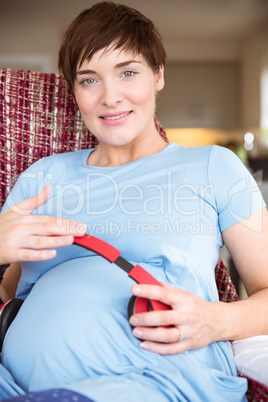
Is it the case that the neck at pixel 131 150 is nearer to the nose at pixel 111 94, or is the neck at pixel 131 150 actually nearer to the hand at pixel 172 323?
the nose at pixel 111 94

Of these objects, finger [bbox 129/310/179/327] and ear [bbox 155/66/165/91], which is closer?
finger [bbox 129/310/179/327]

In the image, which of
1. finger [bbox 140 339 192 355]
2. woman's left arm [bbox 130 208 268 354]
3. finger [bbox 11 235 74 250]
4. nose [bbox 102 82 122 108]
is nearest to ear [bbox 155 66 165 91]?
nose [bbox 102 82 122 108]

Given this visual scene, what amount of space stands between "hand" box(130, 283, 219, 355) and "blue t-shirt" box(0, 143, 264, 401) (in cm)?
3

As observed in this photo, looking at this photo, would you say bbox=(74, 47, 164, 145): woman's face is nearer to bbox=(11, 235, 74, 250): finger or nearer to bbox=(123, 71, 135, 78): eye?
bbox=(123, 71, 135, 78): eye

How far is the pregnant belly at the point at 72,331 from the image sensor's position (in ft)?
2.44

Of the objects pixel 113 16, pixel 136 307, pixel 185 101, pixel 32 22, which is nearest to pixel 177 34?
pixel 185 101

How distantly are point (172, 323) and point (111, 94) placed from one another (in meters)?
0.50

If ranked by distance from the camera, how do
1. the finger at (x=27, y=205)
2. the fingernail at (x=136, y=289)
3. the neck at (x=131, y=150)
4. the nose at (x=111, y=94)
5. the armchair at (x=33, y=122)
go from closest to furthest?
the fingernail at (x=136, y=289) → the finger at (x=27, y=205) → the nose at (x=111, y=94) → the neck at (x=131, y=150) → the armchair at (x=33, y=122)

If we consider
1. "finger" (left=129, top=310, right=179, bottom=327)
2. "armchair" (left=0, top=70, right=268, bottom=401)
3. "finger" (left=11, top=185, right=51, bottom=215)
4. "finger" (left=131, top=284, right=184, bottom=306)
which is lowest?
"finger" (left=129, top=310, right=179, bottom=327)

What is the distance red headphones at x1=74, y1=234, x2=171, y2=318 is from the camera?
0.73 meters

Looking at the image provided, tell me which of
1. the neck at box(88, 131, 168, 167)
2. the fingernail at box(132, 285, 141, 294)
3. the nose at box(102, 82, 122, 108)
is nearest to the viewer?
the fingernail at box(132, 285, 141, 294)

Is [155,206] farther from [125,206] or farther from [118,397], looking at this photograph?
[118,397]

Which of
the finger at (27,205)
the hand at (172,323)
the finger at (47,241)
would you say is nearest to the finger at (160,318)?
the hand at (172,323)

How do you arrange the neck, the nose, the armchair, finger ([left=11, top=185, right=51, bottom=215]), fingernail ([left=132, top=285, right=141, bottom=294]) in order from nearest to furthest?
fingernail ([left=132, top=285, right=141, bottom=294])
finger ([left=11, top=185, right=51, bottom=215])
the nose
the neck
the armchair
